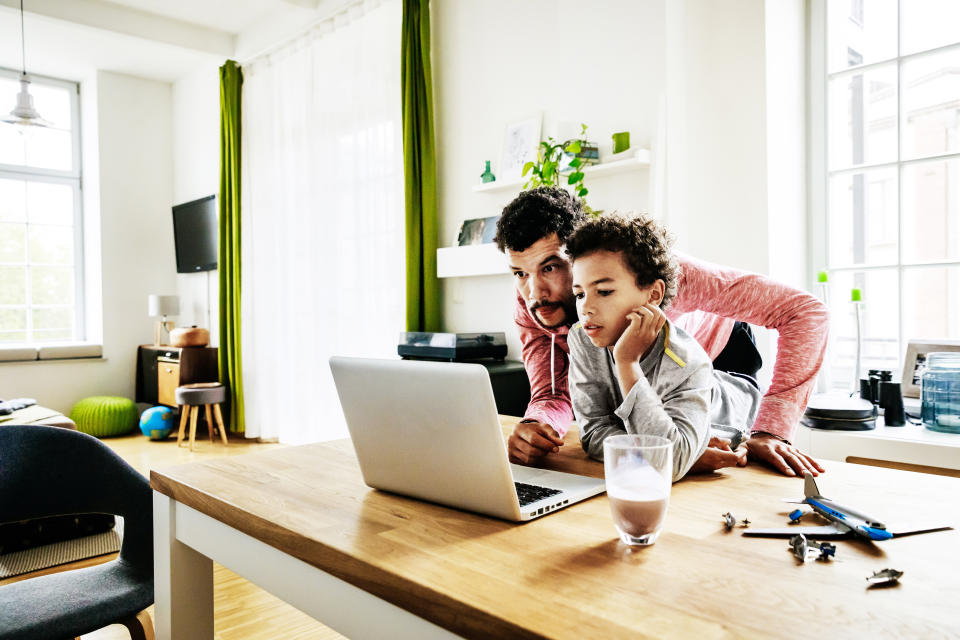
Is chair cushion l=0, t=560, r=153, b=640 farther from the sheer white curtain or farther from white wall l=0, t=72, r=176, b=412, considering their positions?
white wall l=0, t=72, r=176, b=412

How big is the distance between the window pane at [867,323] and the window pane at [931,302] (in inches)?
1.8

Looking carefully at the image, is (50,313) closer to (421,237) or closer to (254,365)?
(254,365)

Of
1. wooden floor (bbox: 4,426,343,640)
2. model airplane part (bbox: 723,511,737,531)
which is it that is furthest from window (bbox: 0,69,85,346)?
model airplane part (bbox: 723,511,737,531)

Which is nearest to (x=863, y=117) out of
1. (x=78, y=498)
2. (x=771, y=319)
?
(x=771, y=319)

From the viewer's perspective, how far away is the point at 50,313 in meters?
6.16

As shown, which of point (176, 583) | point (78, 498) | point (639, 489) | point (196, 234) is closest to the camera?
point (639, 489)

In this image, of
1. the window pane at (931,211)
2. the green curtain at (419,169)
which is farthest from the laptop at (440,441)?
the green curtain at (419,169)

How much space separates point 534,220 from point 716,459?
0.53 m

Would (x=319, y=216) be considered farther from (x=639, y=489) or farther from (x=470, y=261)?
(x=639, y=489)

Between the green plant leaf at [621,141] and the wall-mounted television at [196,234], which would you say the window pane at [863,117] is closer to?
the green plant leaf at [621,141]

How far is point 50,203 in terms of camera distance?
618 centimetres

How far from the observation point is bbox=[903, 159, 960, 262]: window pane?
7.88ft

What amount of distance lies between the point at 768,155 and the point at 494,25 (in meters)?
1.73

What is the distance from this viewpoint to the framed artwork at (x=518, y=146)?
327 cm
